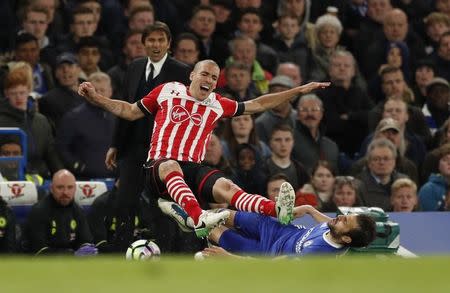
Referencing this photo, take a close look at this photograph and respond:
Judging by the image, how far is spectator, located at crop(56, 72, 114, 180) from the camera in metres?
14.4

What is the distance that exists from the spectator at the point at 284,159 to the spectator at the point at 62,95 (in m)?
2.03

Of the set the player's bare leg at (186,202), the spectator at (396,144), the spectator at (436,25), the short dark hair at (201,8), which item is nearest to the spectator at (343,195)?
the spectator at (396,144)

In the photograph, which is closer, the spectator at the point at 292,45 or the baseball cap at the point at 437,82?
the baseball cap at the point at 437,82

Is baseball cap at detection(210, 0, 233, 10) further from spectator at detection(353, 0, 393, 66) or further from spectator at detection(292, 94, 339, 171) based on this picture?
spectator at detection(292, 94, 339, 171)

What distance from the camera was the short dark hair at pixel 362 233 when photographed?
10.7m

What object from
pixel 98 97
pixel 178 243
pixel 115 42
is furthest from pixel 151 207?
pixel 115 42

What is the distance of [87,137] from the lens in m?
14.4

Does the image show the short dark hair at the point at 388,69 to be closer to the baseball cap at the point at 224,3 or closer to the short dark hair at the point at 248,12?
the short dark hair at the point at 248,12

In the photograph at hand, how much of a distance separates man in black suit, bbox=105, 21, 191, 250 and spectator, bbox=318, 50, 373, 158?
4611mm

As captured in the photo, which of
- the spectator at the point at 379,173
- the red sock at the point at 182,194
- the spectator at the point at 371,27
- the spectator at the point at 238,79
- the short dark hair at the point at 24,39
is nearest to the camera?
the red sock at the point at 182,194

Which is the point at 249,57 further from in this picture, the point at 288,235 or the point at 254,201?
the point at 254,201

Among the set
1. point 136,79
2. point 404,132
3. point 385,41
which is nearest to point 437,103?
point 404,132

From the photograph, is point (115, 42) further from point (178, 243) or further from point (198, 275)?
point (198, 275)

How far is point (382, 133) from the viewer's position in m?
15.6
